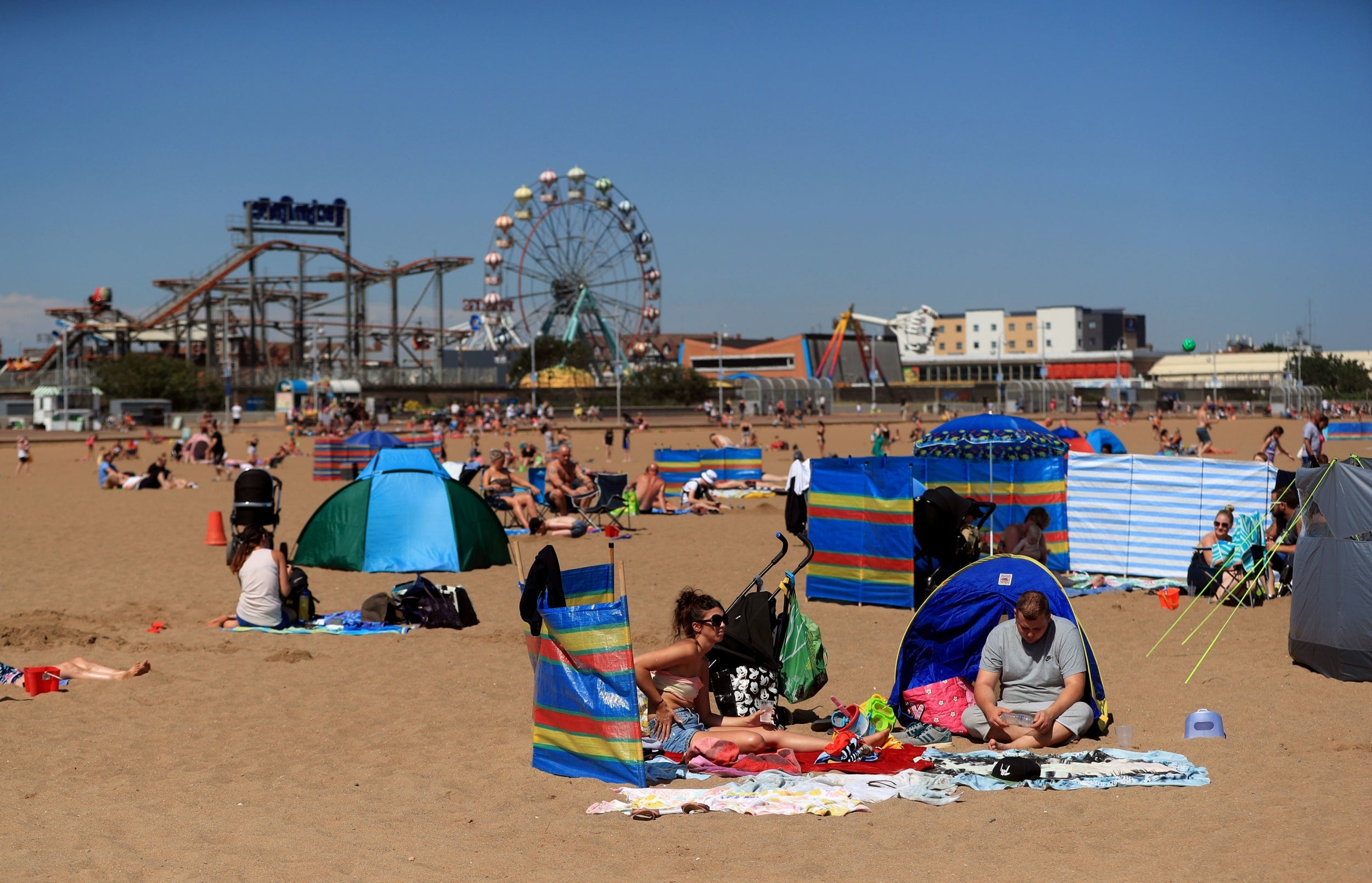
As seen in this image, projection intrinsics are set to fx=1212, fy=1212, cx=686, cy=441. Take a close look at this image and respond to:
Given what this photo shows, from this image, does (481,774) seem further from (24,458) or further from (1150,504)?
(24,458)

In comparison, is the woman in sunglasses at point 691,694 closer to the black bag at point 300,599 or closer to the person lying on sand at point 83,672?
the person lying on sand at point 83,672

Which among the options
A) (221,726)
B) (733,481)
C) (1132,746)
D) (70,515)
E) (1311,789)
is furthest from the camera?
(733,481)

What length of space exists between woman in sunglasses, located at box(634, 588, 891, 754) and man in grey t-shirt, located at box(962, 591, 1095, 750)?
0.53m

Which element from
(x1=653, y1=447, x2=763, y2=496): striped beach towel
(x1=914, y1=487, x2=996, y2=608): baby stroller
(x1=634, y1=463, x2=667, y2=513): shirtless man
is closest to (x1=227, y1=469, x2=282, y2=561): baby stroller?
(x1=914, y1=487, x2=996, y2=608): baby stroller

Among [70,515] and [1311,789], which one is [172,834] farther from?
[70,515]

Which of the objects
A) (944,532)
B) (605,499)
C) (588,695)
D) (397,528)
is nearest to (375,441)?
(605,499)

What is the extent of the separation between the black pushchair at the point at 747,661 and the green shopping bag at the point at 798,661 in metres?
0.32

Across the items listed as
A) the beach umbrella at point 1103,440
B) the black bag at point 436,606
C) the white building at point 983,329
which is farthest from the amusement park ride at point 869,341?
the black bag at point 436,606

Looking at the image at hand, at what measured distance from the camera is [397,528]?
38.6ft

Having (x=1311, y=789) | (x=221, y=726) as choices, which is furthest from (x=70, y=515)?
(x=1311, y=789)

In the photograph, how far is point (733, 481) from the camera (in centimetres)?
2111

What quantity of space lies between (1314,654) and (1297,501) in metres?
2.69

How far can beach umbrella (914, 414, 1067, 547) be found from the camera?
11.7 meters

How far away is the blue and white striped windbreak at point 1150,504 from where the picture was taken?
1055cm
